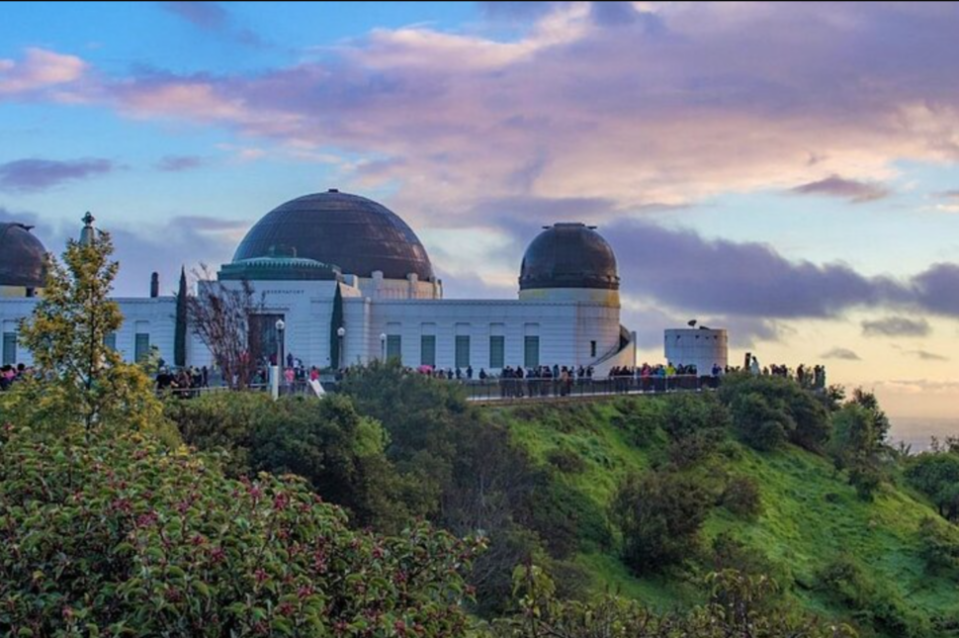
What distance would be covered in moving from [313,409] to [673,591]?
419 inches

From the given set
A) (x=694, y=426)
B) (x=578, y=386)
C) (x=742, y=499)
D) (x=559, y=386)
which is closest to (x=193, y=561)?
(x=742, y=499)

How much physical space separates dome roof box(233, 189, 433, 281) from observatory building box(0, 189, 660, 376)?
0.08 meters

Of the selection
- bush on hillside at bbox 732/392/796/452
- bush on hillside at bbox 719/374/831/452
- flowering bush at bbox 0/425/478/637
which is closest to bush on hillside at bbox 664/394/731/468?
bush on hillside at bbox 732/392/796/452

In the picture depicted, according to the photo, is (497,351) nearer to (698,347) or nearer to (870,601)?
(698,347)

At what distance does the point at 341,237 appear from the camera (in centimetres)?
6512

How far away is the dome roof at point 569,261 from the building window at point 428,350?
6.46 meters

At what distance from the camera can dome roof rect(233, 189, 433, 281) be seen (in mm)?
64438

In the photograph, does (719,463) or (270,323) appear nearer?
(719,463)

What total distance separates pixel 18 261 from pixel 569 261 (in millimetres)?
24746

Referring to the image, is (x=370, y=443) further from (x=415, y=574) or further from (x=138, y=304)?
(x=138, y=304)

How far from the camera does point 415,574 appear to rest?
508 inches

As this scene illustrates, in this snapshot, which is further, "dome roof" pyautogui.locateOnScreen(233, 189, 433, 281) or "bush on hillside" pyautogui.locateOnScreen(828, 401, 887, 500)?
"dome roof" pyautogui.locateOnScreen(233, 189, 433, 281)

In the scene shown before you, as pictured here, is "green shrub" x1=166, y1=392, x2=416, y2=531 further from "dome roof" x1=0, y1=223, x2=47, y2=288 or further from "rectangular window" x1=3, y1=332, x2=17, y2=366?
"dome roof" x1=0, y1=223, x2=47, y2=288

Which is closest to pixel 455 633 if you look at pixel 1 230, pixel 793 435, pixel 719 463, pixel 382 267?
pixel 719 463
